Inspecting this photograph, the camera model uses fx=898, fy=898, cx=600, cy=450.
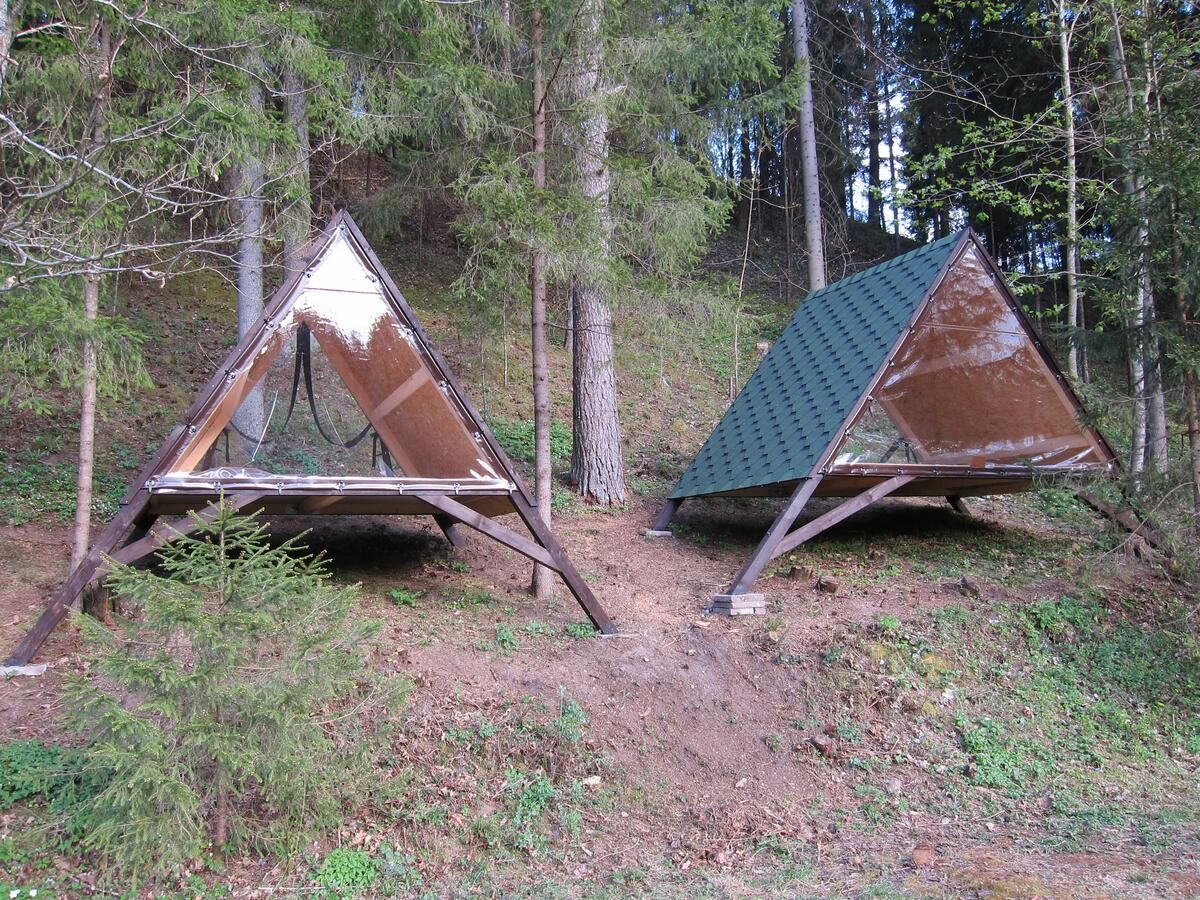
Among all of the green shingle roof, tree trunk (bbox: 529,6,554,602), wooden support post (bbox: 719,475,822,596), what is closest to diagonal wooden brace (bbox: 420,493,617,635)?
tree trunk (bbox: 529,6,554,602)

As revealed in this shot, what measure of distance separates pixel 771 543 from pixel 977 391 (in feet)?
11.2

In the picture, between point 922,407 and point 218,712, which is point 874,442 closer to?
point 922,407

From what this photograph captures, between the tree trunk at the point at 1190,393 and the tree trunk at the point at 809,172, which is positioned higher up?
the tree trunk at the point at 809,172

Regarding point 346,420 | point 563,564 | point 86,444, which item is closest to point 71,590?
point 86,444

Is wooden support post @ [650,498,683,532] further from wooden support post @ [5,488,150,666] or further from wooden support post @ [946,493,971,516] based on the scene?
wooden support post @ [5,488,150,666]

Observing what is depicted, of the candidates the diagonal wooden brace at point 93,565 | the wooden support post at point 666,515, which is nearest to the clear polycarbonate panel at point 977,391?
the wooden support post at point 666,515

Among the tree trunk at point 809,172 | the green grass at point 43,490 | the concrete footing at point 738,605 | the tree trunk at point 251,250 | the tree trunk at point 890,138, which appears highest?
the tree trunk at point 890,138

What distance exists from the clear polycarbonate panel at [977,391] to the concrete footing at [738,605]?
8.31ft

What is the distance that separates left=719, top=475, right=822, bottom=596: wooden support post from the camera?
28.6ft

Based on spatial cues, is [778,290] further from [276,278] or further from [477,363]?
[276,278]

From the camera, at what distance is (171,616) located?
479 centimetres

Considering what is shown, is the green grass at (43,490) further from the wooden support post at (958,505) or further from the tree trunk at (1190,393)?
the tree trunk at (1190,393)

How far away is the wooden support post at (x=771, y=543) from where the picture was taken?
8703mm

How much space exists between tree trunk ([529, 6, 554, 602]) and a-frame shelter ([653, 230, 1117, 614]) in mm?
2422
